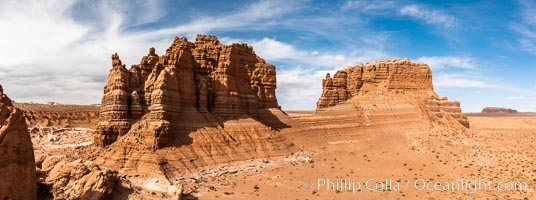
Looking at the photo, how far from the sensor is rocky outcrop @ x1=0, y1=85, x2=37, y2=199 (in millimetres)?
15836

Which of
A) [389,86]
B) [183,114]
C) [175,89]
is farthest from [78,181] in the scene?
[389,86]

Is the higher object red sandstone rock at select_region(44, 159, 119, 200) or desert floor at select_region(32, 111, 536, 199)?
red sandstone rock at select_region(44, 159, 119, 200)

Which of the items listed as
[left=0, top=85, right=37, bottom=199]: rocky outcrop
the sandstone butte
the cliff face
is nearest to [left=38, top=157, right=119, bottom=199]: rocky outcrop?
[left=0, top=85, right=37, bottom=199]: rocky outcrop

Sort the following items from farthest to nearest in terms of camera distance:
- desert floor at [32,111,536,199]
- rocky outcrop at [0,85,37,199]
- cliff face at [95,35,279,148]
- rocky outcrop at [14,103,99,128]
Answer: rocky outcrop at [14,103,99,128], cliff face at [95,35,279,148], desert floor at [32,111,536,199], rocky outcrop at [0,85,37,199]

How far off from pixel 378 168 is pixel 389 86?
1900 cm

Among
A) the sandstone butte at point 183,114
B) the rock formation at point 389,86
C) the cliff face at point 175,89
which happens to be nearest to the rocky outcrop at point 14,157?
the sandstone butte at point 183,114

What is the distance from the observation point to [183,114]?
35344 mm

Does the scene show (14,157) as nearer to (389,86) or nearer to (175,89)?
(175,89)

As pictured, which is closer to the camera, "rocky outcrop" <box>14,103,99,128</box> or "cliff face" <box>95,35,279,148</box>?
"cliff face" <box>95,35,279,148</box>

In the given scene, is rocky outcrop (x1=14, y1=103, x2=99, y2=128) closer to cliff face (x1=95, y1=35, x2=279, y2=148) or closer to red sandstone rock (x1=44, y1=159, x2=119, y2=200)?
cliff face (x1=95, y1=35, x2=279, y2=148)

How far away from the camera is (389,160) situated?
4244 centimetres

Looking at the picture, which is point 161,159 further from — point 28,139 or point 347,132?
point 347,132

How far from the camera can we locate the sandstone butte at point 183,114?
101 ft

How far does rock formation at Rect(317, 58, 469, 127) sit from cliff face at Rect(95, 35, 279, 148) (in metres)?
15.5
